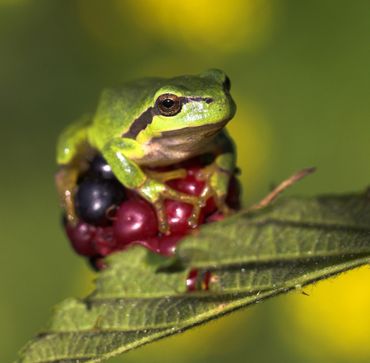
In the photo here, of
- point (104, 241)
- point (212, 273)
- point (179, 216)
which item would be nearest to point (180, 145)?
point (179, 216)

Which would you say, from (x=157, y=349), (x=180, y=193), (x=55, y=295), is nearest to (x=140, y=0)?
(x=55, y=295)

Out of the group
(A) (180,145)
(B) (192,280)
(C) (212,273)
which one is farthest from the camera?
(A) (180,145)

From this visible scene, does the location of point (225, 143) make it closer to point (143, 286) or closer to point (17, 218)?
point (143, 286)

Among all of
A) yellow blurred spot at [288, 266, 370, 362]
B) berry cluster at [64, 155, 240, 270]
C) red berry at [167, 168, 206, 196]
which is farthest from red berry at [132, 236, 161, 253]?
yellow blurred spot at [288, 266, 370, 362]

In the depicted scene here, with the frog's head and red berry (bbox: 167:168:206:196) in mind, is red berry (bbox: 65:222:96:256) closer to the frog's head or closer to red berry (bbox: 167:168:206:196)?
red berry (bbox: 167:168:206:196)

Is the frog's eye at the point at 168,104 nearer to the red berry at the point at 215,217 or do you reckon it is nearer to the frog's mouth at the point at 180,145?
the frog's mouth at the point at 180,145

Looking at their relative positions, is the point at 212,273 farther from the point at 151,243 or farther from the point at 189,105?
the point at 189,105
